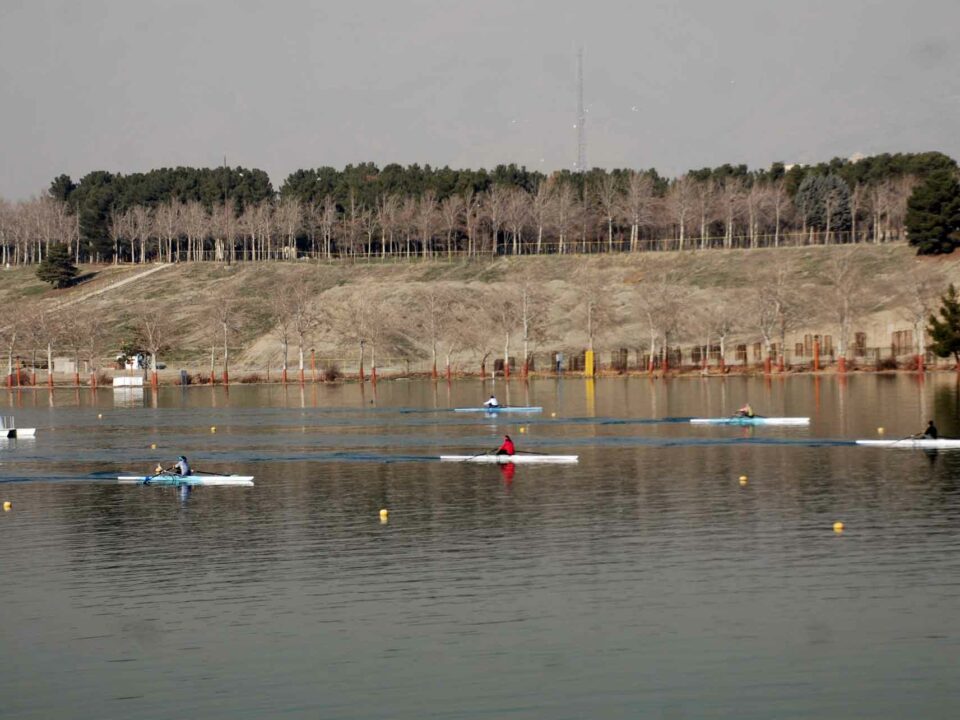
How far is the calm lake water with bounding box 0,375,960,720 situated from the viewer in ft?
98.6

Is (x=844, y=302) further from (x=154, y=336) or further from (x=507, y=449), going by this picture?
(x=154, y=336)

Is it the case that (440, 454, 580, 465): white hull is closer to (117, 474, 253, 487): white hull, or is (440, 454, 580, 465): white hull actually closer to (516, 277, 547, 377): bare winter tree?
(117, 474, 253, 487): white hull

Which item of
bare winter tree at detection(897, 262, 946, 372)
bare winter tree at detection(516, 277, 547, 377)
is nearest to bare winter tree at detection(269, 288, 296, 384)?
bare winter tree at detection(516, 277, 547, 377)

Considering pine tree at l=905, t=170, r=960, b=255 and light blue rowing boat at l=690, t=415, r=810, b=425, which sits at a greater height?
pine tree at l=905, t=170, r=960, b=255

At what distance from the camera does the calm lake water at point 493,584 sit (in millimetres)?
30047

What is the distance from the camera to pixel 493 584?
4000cm

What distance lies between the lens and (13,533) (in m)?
51.8

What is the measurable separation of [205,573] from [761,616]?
18.4 metres

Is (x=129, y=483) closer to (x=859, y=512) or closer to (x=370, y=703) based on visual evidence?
(x=859, y=512)

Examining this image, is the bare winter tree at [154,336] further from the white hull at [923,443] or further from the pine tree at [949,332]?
the white hull at [923,443]

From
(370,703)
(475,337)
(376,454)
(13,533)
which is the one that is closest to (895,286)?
(475,337)

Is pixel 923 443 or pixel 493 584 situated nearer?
pixel 493 584

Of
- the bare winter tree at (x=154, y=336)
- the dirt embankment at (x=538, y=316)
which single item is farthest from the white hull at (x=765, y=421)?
the bare winter tree at (x=154, y=336)

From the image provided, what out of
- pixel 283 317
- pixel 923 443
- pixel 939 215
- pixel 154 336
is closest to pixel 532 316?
pixel 283 317
